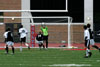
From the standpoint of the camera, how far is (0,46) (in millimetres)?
29312

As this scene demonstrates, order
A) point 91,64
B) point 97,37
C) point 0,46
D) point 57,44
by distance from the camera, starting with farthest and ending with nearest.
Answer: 1. point 97,37
2. point 57,44
3. point 0,46
4. point 91,64

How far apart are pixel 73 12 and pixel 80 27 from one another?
1635 millimetres

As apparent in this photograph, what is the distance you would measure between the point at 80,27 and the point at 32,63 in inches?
822

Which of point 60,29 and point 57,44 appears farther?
point 60,29

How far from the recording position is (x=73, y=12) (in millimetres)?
37906

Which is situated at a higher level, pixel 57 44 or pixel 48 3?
pixel 48 3

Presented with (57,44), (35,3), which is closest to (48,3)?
(35,3)

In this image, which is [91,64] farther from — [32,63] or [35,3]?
[35,3]

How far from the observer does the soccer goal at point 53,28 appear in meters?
29.1

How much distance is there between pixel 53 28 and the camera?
118 feet

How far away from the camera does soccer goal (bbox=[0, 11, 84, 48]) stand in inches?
1147

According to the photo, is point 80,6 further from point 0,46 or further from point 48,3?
point 0,46

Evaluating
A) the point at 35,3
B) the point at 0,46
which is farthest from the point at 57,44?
the point at 35,3

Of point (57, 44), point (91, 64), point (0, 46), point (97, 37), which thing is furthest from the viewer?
point (97, 37)
